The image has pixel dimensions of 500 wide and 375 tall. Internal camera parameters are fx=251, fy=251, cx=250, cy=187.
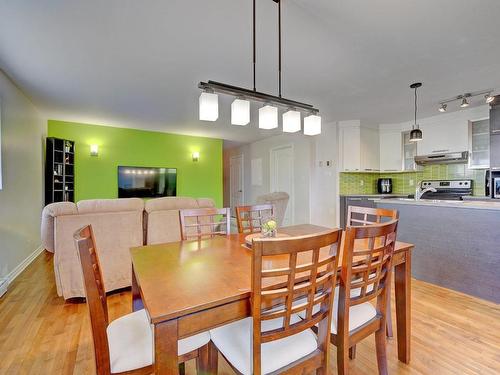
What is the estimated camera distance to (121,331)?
116 centimetres

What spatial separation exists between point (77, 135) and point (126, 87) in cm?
250

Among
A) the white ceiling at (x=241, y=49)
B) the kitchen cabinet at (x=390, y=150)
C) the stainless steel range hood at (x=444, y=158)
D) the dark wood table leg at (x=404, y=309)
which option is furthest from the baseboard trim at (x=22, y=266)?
the stainless steel range hood at (x=444, y=158)

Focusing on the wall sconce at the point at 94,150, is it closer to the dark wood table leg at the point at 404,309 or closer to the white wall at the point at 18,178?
the white wall at the point at 18,178

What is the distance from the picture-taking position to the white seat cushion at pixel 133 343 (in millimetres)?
1002

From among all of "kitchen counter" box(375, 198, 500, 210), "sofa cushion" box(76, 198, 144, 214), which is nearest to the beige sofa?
"sofa cushion" box(76, 198, 144, 214)

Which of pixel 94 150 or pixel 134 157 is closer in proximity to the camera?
pixel 94 150

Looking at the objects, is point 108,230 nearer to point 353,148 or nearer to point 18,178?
point 18,178

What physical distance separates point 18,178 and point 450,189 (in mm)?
6550

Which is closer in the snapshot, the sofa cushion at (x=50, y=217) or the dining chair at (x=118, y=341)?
the dining chair at (x=118, y=341)

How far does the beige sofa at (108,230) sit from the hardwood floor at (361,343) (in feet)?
0.82

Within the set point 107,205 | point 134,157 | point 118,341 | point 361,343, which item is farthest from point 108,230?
point 134,157

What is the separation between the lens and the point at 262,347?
1.05m

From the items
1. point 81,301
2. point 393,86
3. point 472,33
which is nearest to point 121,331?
point 81,301

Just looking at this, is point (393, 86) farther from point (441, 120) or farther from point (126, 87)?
point (126, 87)
